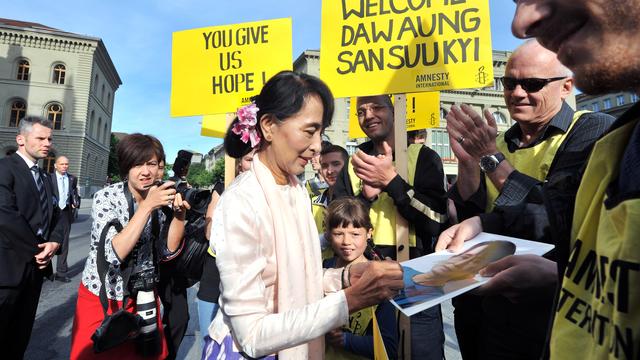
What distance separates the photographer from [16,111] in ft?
115

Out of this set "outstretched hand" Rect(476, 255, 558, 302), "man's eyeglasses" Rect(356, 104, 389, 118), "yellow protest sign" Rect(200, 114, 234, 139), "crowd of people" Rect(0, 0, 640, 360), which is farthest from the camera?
"yellow protest sign" Rect(200, 114, 234, 139)

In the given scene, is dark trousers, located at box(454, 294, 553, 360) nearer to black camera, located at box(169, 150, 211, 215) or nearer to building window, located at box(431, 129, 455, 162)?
black camera, located at box(169, 150, 211, 215)

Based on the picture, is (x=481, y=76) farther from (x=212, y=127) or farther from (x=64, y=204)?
(x=64, y=204)

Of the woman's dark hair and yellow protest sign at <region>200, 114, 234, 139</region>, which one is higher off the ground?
yellow protest sign at <region>200, 114, 234, 139</region>

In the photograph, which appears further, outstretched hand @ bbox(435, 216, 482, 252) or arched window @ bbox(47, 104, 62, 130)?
arched window @ bbox(47, 104, 62, 130)

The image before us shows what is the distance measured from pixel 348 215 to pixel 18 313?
9.46ft

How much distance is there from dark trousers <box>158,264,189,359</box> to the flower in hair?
170 cm

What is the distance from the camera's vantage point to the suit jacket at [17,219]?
110 inches

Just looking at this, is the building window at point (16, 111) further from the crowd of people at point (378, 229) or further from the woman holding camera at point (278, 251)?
the woman holding camera at point (278, 251)

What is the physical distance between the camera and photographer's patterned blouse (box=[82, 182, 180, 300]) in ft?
7.11

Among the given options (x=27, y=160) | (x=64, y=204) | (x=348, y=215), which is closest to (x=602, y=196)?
(x=348, y=215)

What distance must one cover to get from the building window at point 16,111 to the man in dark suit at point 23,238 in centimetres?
4112

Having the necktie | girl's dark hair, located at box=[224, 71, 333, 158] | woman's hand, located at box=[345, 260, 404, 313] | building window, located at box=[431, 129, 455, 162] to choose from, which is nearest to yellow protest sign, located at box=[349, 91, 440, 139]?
girl's dark hair, located at box=[224, 71, 333, 158]

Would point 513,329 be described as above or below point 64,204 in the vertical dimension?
below
